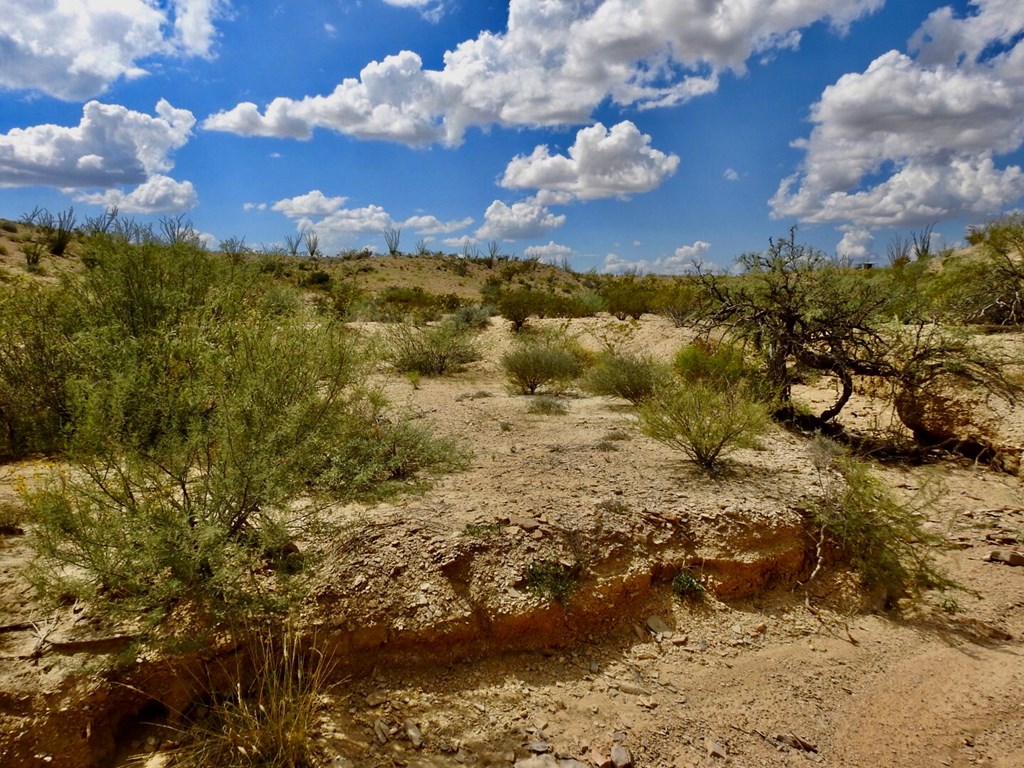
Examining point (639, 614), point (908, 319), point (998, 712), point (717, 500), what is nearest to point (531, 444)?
point (717, 500)

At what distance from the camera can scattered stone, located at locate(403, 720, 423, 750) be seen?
329cm

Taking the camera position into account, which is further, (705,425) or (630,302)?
(630,302)

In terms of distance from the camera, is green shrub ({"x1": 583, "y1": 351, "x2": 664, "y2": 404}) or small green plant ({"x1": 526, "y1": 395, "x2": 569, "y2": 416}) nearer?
small green plant ({"x1": 526, "y1": 395, "x2": 569, "y2": 416})

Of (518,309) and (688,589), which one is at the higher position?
(518,309)

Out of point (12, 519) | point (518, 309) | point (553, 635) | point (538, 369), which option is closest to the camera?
point (553, 635)

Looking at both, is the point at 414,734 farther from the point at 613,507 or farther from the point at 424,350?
the point at 424,350

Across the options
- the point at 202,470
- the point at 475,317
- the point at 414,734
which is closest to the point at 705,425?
the point at 414,734

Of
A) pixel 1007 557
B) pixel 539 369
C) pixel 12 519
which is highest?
pixel 539 369

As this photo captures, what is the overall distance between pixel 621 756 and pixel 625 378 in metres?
7.57

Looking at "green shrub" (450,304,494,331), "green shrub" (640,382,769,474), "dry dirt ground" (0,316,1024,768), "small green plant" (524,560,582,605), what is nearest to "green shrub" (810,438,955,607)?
"dry dirt ground" (0,316,1024,768)

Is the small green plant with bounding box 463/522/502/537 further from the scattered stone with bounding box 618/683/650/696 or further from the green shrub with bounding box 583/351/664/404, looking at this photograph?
the green shrub with bounding box 583/351/664/404

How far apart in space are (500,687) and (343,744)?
1.01 metres

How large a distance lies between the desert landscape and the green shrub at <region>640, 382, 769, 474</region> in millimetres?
166

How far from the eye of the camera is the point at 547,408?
31.1ft
